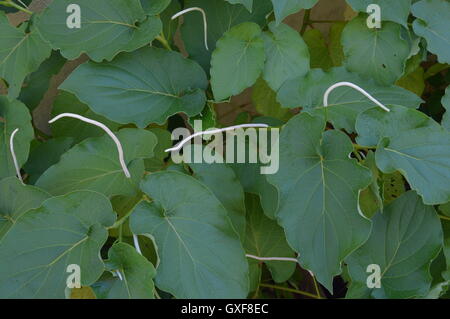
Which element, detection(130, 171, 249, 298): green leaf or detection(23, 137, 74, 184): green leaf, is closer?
detection(130, 171, 249, 298): green leaf

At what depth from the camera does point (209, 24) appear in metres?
0.83

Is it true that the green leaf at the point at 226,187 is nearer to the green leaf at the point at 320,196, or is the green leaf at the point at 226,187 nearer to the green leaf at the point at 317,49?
the green leaf at the point at 320,196

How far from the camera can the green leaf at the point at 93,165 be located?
0.69 m

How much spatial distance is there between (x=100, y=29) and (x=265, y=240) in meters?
0.40

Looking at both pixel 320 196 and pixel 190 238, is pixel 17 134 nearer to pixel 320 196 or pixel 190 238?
pixel 190 238

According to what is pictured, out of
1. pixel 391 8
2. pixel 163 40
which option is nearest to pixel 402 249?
pixel 391 8

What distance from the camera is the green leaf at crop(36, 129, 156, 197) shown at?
27.3 inches

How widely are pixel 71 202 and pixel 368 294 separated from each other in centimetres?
40

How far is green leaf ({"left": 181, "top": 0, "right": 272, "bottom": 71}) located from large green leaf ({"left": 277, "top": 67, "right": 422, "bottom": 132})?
143 millimetres

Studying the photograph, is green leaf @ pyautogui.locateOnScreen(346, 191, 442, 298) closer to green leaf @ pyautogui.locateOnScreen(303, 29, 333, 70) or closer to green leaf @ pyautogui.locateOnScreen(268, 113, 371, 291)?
green leaf @ pyautogui.locateOnScreen(268, 113, 371, 291)

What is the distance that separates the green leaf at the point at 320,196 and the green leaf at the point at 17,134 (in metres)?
0.36

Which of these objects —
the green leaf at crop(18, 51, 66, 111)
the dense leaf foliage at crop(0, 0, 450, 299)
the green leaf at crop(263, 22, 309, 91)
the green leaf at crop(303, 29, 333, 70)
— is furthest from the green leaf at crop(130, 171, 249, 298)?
the green leaf at crop(303, 29, 333, 70)
